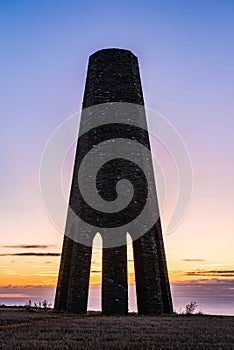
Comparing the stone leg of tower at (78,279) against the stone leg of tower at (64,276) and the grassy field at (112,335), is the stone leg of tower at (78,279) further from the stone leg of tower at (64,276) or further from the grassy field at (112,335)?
the grassy field at (112,335)

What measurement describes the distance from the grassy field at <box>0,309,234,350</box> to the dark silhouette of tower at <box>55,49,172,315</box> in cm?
557

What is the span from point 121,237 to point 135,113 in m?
6.17

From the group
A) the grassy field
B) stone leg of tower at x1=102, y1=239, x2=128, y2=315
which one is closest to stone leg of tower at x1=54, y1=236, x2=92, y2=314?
stone leg of tower at x1=102, y1=239, x2=128, y2=315

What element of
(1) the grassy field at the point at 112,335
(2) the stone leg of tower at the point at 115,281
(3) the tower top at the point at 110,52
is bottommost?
(1) the grassy field at the point at 112,335

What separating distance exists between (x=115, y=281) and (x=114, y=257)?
1.07m

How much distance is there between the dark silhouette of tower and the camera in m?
25.4

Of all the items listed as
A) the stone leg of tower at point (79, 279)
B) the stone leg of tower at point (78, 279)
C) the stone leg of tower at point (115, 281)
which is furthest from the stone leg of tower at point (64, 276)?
the stone leg of tower at point (115, 281)

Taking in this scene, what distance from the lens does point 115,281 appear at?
83.0 feet

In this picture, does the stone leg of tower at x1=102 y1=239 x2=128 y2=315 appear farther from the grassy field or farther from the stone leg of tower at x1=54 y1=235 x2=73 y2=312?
the grassy field

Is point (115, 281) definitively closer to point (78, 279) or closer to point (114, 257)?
point (114, 257)

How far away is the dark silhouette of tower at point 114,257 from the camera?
25.4 meters

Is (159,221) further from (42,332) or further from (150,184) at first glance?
(42,332)

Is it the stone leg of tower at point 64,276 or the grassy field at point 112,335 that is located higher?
the stone leg of tower at point 64,276

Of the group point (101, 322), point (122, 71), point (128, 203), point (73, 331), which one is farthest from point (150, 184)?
point (73, 331)
